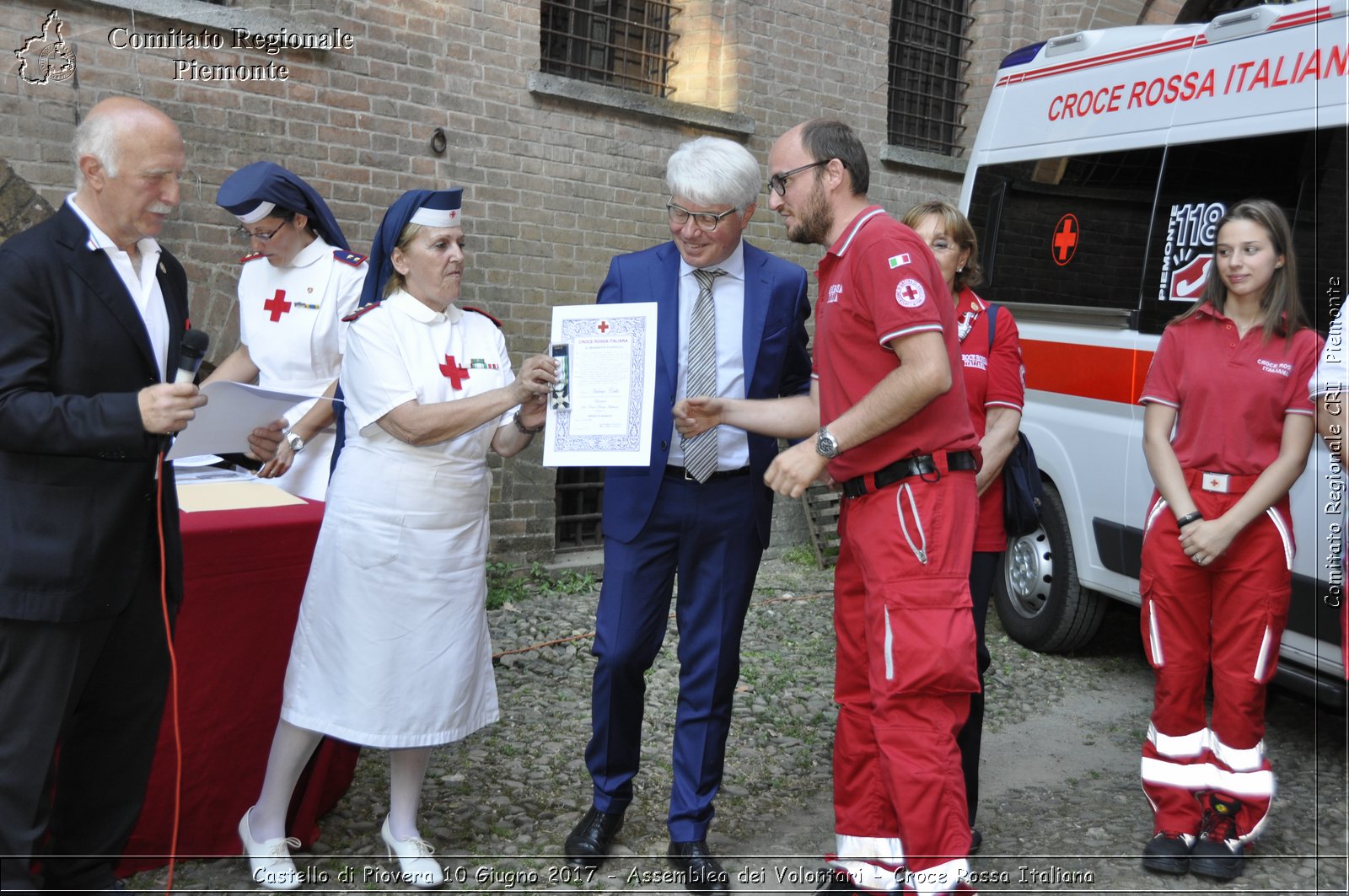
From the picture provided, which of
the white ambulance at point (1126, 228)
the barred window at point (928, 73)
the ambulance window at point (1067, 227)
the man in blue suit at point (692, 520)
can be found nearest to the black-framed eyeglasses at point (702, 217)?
the man in blue suit at point (692, 520)

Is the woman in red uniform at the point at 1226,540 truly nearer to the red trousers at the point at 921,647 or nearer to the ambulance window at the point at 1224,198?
the ambulance window at the point at 1224,198

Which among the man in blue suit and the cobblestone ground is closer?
the man in blue suit

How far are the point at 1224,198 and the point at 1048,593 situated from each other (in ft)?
7.34

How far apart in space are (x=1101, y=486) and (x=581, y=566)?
3.29m

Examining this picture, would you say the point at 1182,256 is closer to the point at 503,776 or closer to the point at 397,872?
the point at 503,776

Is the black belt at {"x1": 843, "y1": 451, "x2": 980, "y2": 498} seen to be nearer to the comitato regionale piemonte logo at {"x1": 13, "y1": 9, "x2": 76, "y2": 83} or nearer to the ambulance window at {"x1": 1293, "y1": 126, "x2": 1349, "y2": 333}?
the ambulance window at {"x1": 1293, "y1": 126, "x2": 1349, "y2": 333}

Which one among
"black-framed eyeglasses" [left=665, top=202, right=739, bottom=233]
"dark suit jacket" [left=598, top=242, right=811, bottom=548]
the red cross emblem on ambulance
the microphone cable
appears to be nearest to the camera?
the microphone cable

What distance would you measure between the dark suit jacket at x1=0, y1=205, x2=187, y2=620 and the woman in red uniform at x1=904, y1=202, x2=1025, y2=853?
93.9 inches

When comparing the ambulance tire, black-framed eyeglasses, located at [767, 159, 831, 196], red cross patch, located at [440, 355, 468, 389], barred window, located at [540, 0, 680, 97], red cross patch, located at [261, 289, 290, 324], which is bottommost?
the ambulance tire

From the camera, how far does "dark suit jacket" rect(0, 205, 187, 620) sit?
2701mm

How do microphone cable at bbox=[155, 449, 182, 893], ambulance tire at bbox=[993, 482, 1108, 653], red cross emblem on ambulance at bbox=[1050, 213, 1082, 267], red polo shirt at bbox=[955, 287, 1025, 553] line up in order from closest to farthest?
microphone cable at bbox=[155, 449, 182, 893] < red polo shirt at bbox=[955, 287, 1025, 553] < red cross emblem on ambulance at bbox=[1050, 213, 1082, 267] < ambulance tire at bbox=[993, 482, 1108, 653]

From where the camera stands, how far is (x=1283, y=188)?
15.6ft

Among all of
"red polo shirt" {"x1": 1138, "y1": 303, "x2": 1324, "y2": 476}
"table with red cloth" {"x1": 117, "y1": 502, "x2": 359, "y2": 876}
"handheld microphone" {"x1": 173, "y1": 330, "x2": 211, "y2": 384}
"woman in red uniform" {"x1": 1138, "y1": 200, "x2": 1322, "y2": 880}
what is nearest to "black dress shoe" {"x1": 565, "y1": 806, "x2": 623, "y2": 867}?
"table with red cloth" {"x1": 117, "y1": 502, "x2": 359, "y2": 876}

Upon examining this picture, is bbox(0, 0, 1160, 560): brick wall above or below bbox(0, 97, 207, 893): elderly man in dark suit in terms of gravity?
above
